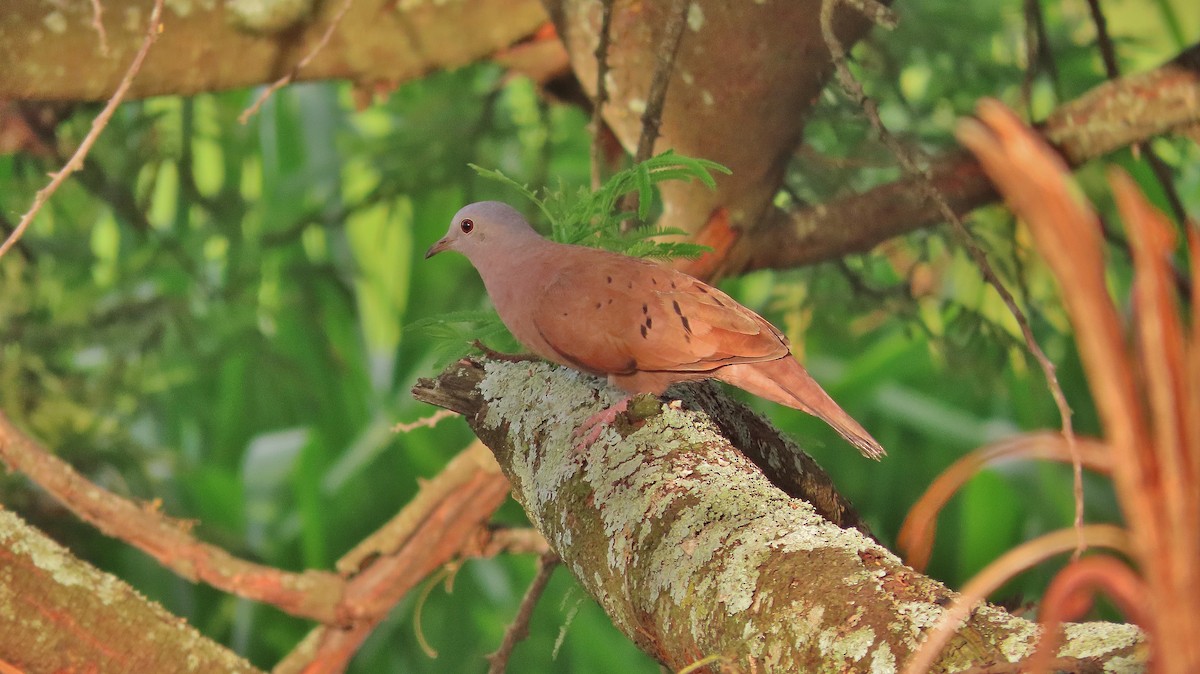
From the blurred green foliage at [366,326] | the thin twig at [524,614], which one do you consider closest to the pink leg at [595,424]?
the thin twig at [524,614]

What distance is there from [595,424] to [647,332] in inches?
3.9

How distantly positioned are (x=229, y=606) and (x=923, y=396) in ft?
7.17

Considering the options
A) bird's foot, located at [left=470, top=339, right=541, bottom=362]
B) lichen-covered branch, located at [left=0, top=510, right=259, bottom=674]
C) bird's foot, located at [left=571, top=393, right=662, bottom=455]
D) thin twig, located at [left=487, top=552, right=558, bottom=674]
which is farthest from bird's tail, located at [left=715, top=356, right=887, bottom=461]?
lichen-covered branch, located at [left=0, top=510, right=259, bottom=674]

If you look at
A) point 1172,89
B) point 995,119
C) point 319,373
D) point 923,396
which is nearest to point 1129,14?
point 923,396

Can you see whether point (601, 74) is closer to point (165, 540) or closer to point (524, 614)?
point (524, 614)

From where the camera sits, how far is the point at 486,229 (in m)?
1.18

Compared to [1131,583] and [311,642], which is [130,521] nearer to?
[311,642]

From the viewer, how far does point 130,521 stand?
1488mm

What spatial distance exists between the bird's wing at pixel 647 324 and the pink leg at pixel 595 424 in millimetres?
52

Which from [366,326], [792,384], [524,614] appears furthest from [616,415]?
[366,326]

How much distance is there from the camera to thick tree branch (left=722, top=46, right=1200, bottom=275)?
1.70 m

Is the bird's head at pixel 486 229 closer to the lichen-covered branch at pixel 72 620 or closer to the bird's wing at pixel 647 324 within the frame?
the bird's wing at pixel 647 324

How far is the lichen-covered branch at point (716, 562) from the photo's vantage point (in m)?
0.63

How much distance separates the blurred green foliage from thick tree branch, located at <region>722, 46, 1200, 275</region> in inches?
9.8
